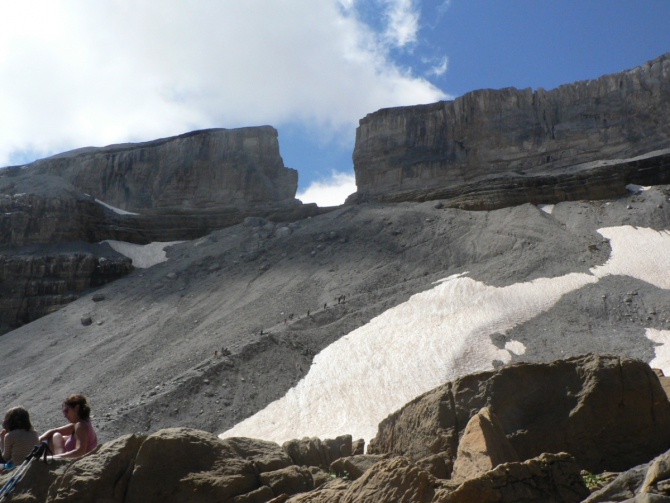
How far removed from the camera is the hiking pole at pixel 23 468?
230 inches

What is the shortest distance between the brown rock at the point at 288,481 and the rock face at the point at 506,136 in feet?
134

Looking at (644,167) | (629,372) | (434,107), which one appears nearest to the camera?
(629,372)

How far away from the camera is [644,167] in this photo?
44531 mm

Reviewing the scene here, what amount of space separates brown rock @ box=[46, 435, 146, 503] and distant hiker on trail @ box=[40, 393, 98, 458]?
319mm

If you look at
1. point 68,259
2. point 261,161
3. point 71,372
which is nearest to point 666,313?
point 71,372

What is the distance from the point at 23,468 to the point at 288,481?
263cm

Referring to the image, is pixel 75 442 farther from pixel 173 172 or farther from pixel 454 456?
pixel 173 172

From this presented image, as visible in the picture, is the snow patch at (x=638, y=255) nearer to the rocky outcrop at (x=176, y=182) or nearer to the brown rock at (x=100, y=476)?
the rocky outcrop at (x=176, y=182)

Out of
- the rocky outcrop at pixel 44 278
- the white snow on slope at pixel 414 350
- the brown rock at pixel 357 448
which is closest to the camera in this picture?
the brown rock at pixel 357 448

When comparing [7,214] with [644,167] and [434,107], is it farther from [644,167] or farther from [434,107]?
[644,167]

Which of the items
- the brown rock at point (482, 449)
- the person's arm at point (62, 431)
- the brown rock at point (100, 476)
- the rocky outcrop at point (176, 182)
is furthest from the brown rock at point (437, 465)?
the rocky outcrop at point (176, 182)

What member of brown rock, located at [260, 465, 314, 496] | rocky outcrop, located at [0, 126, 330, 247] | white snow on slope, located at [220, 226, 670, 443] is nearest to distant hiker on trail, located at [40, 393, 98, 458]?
brown rock, located at [260, 465, 314, 496]

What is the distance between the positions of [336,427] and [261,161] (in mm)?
54056

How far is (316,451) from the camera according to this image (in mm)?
8445
